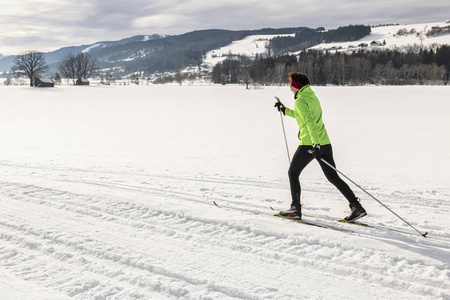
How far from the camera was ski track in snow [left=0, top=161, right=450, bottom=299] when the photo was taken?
9.86ft

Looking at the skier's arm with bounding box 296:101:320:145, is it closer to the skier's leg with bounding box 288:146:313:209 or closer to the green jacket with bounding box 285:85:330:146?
the green jacket with bounding box 285:85:330:146

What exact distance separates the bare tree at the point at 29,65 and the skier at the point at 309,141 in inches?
2944

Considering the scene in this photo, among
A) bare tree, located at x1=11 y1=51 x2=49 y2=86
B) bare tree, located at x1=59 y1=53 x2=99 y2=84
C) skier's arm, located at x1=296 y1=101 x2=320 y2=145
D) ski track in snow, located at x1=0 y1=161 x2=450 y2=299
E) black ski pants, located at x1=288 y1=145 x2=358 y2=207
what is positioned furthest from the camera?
bare tree, located at x1=59 y1=53 x2=99 y2=84

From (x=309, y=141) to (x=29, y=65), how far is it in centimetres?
7841

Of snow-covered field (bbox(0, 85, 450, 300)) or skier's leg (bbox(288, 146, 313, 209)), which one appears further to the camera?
skier's leg (bbox(288, 146, 313, 209))

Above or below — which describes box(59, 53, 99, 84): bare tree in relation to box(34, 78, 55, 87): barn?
above

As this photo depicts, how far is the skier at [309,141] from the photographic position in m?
4.09

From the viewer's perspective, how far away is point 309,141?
13.9 feet

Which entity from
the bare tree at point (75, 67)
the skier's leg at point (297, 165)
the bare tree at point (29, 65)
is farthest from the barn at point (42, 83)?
the skier's leg at point (297, 165)

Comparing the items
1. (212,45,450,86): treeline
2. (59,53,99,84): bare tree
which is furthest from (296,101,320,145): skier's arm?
(59,53,99,84): bare tree

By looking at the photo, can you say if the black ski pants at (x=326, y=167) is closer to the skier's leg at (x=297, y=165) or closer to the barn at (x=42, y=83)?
the skier's leg at (x=297, y=165)

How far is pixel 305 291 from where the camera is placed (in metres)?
2.94

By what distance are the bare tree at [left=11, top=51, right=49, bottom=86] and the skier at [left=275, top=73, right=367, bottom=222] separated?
74789mm

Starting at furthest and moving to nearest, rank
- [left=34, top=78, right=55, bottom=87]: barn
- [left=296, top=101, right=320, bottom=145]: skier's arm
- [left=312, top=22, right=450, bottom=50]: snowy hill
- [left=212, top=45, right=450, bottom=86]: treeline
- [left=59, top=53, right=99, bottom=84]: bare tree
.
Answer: [left=312, top=22, right=450, bottom=50]: snowy hill → [left=59, top=53, right=99, bottom=84]: bare tree → [left=212, top=45, right=450, bottom=86]: treeline → [left=34, top=78, right=55, bottom=87]: barn → [left=296, top=101, right=320, bottom=145]: skier's arm
